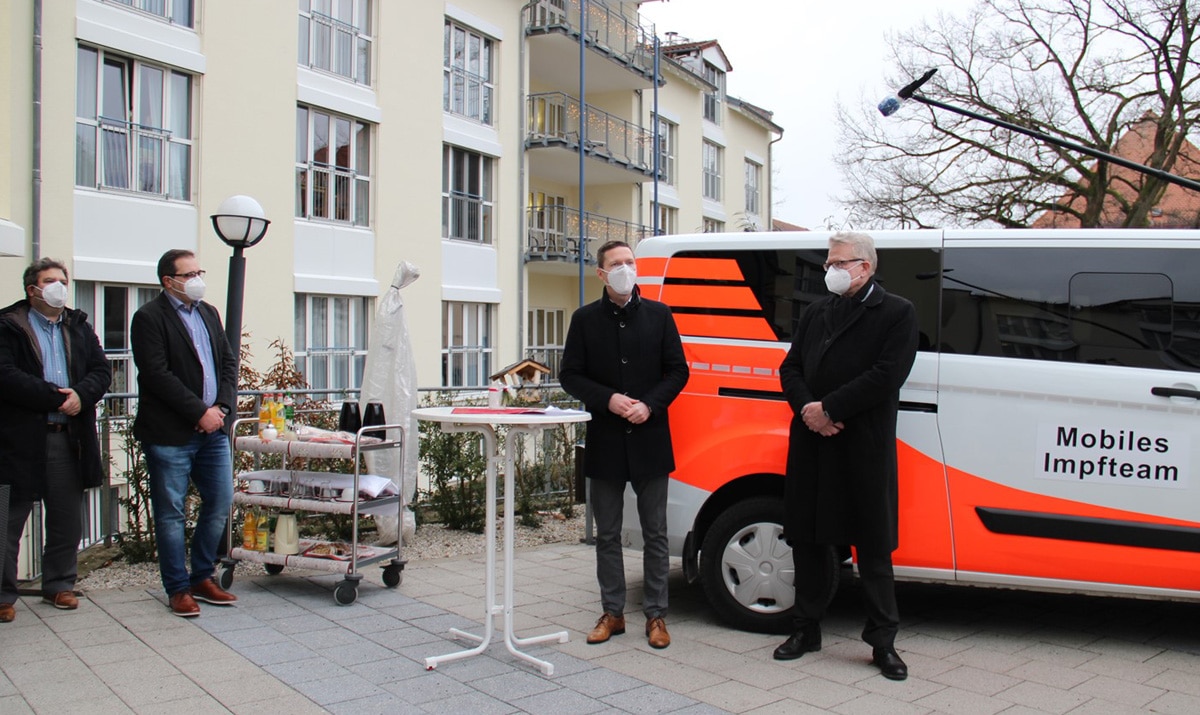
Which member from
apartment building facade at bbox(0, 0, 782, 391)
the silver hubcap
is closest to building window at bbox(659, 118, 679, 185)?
apartment building facade at bbox(0, 0, 782, 391)

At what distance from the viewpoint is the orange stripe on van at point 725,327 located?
5.60 meters

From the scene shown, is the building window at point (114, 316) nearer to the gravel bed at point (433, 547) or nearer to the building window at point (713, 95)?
→ the gravel bed at point (433, 547)

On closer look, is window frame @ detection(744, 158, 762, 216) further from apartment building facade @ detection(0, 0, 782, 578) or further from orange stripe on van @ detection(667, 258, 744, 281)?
orange stripe on van @ detection(667, 258, 744, 281)

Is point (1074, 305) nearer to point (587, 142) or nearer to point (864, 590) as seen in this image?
point (864, 590)

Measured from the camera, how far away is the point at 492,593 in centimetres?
497

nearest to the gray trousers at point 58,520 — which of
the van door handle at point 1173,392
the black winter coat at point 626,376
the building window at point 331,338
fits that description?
the black winter coat at point 626,376

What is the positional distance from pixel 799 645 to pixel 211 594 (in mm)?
3439

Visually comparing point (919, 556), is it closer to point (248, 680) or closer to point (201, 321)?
point (248, 680)

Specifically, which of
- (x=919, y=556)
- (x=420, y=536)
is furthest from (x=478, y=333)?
(x=919, y=556)

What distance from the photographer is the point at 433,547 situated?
7930 mm

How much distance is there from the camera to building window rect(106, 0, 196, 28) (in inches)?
584

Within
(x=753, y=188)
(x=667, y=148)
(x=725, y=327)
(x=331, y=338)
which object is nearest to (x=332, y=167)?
(x=331, y=338)

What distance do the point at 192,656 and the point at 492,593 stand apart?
59.2 inches

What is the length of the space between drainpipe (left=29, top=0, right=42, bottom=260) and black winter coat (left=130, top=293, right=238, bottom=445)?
9.28m
